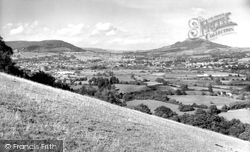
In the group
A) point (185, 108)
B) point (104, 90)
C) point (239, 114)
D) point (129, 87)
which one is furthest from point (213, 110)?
point (129, 87)

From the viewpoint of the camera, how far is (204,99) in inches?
3573

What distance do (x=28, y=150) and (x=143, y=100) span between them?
8262 cm

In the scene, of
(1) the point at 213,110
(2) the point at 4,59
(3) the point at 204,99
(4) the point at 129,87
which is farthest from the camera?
(4) the point at 129,87

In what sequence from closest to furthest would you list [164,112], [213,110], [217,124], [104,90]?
[217,124], [164,112], [213,110], [104,90]

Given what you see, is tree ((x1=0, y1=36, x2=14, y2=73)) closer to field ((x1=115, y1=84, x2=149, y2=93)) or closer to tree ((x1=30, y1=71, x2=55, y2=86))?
tree ((x1=30, y1=71, x2=55, y2=86))

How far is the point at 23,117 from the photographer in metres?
12.2

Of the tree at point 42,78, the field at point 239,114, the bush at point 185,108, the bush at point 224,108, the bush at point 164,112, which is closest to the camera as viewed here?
the tree at point 42,78

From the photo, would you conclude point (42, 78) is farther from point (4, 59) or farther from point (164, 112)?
point (164, 112)

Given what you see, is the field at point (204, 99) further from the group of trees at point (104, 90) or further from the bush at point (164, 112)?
the group of trees at point (104, 90)

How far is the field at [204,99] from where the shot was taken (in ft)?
284

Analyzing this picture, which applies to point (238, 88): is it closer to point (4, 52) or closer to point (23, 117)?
point (4, 52)

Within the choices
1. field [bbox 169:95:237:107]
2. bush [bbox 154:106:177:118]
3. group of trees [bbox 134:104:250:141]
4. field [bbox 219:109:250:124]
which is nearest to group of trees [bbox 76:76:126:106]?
bush [bbox 154:106:177:118]

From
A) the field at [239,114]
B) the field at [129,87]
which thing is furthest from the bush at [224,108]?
the field at [129,87]

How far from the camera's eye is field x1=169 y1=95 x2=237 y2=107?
8671 cm
